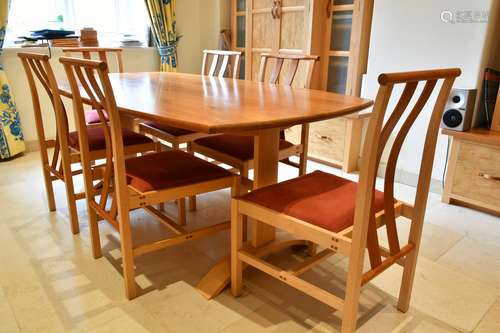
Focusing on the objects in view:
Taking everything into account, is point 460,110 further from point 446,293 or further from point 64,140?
point 64,140

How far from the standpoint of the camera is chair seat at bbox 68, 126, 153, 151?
1981 mm

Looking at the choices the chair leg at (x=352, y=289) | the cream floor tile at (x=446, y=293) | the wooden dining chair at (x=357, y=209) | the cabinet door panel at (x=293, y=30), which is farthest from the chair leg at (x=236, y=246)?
the cabinet door panel at (x=293, y=30)

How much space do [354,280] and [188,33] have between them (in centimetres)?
371

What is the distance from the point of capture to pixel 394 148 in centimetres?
124

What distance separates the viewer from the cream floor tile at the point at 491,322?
1428mm

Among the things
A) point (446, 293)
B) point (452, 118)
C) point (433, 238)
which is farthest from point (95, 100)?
point (452, 118)

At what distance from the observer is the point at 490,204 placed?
91.6 inches

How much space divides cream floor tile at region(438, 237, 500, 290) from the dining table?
2.89ft

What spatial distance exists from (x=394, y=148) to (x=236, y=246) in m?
0.67

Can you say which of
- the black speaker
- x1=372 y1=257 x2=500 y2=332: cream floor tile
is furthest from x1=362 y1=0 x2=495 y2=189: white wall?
x1=372 y1=257 x2=500 y2=332: cream floor tile

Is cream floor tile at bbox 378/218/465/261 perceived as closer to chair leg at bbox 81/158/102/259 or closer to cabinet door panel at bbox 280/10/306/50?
chair leg at bbox 81/158/102/259

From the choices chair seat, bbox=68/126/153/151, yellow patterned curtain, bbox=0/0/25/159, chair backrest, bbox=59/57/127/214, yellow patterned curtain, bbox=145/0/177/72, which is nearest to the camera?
chair backrest, bbox=59/57/127/214

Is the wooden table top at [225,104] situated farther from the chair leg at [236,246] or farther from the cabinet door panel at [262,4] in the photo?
the cabinet door panel at [262,4]

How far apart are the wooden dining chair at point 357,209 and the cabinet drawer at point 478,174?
3.92 ft
